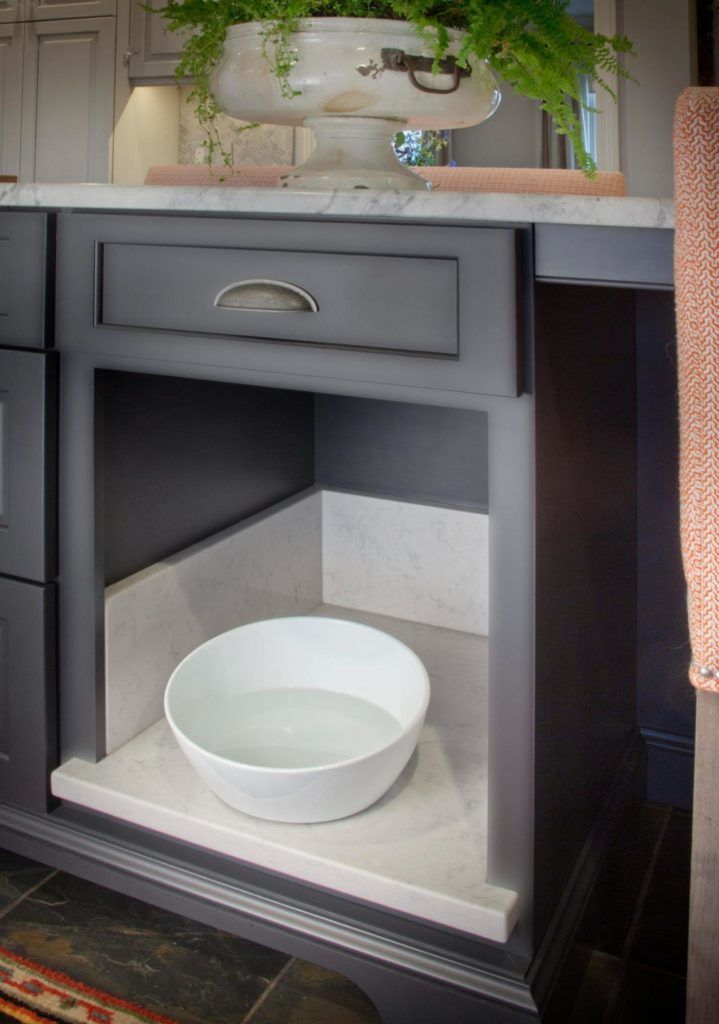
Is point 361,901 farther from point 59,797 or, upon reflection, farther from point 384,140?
point 384,140

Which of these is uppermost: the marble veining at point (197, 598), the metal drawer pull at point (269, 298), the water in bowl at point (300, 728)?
the metal drawer pull at point (269, 298)

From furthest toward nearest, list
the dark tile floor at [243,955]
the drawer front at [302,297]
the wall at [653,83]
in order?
the wall at [653,83], the dark tile floor at [243,955], the drawer front at [302,297]

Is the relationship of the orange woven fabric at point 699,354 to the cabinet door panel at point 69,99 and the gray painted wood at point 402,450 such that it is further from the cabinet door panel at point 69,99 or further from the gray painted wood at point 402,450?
the cabinet door panel at point 69,99

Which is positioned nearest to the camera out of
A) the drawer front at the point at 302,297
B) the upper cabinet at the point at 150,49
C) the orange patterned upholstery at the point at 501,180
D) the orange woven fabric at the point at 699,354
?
the orange woven fabric at the point at 699,354

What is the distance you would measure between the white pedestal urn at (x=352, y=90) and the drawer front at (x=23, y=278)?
0.25 metres

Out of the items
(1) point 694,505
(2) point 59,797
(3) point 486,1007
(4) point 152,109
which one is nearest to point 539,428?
(1) point 694,505

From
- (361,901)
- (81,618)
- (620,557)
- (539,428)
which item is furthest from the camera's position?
(620,557)

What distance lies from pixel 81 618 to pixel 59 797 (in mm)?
216

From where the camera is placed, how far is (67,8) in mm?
4293

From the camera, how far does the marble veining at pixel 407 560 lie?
1514 mm

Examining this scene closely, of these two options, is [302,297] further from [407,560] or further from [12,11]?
[12,11]

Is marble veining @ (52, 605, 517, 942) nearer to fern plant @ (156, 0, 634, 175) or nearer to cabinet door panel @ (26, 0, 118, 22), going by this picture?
fern plant @ (156, 0, 634, 175)

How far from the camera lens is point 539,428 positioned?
819 mm

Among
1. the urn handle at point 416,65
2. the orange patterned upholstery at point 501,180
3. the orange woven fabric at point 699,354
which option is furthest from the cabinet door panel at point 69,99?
the orange woven fabric at point 699,354
